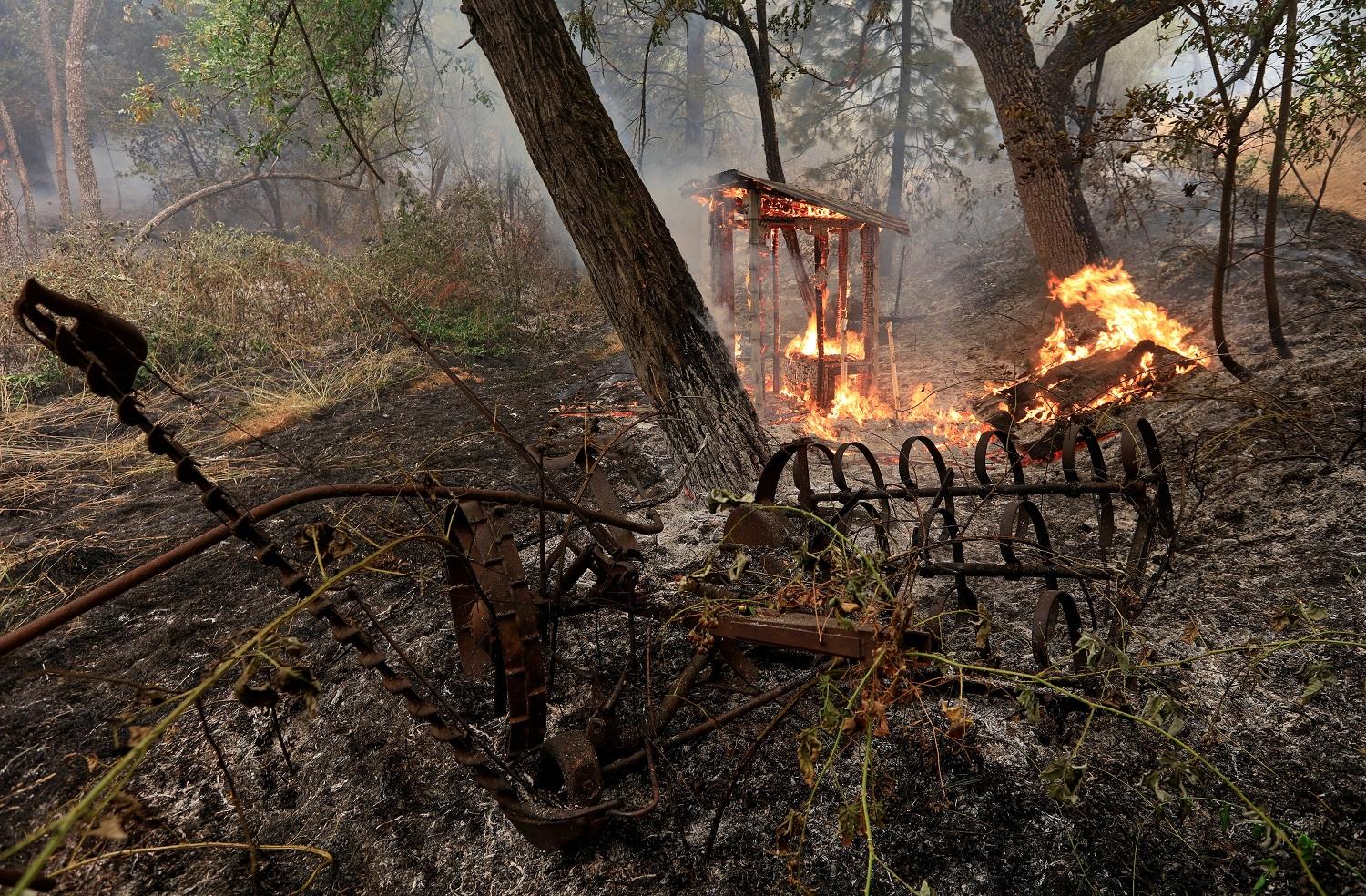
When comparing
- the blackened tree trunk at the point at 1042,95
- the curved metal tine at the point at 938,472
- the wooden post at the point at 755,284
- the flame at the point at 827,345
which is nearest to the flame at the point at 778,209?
the wooden post at the point at 755,284

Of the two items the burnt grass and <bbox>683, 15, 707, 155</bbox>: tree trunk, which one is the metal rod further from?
<bbox>683, 15, 707, 155</bbox>: tree trunk

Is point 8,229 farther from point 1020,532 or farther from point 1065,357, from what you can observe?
point 1065,357

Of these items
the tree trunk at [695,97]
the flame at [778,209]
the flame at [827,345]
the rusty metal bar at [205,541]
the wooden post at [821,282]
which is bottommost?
the flame at [827,345]

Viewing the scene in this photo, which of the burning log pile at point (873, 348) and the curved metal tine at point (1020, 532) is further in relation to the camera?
the burning log pile at point (873, 348)

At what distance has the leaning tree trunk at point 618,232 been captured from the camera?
418 centimetres

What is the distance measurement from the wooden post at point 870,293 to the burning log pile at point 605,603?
727cm

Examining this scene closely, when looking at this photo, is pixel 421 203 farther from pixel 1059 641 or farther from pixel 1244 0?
pixel 1059 641

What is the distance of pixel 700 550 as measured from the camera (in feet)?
13.7

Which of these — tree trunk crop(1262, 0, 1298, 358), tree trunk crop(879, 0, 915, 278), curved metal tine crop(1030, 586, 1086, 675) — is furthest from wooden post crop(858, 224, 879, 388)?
curved metal tine crop(1030, 586, 1086, 675)

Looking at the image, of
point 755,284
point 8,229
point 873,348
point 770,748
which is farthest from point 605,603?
point 8,229

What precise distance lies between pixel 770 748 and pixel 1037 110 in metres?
9.00

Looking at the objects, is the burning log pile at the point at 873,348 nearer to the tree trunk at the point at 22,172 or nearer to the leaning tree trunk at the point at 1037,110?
the leaning tree trunk at the point at 1037,110

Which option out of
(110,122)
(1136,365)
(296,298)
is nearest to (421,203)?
(296,298)

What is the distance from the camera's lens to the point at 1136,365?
266 inches
